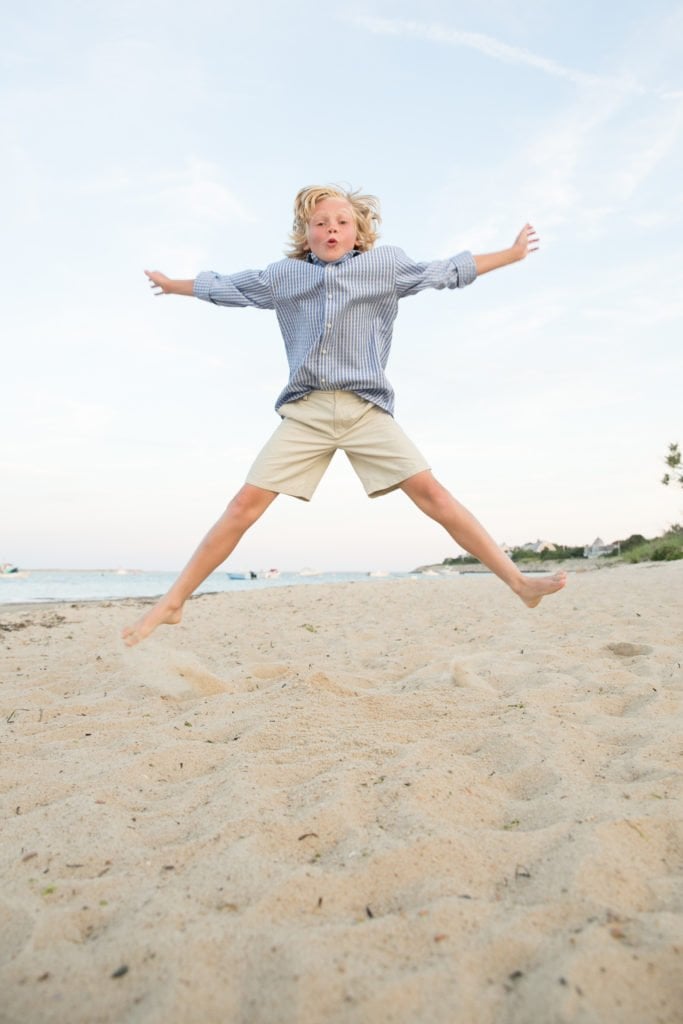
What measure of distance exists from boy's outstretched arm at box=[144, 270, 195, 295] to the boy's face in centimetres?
74

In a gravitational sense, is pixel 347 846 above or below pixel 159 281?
below

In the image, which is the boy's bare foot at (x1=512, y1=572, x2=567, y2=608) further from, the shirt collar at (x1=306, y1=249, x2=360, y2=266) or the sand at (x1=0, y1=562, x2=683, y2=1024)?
the shirt collar at (x1=306, y1=249, x2=360, y2=266)

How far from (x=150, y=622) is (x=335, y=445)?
4.34 ft

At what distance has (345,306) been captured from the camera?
365cm

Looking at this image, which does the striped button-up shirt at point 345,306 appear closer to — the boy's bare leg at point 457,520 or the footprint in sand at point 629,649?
the boy's bare leg at point 457,520

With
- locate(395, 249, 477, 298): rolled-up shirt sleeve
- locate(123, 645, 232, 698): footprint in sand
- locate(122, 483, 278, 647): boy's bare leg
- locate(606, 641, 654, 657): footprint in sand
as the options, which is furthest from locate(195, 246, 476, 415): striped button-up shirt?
locate(606, 641, 654, 657): footprint in sand

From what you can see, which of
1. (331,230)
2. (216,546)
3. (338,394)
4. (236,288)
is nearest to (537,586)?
(338,394)

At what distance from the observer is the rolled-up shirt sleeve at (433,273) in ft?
12.3

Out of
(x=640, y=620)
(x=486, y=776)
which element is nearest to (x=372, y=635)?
(x=640, y=620)

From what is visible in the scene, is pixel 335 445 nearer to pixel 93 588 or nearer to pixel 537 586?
pixel 537 586

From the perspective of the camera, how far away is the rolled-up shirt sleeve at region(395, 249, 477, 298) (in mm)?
3744

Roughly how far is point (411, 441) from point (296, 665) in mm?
1729

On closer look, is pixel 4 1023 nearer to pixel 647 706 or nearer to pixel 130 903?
pixel 130 903

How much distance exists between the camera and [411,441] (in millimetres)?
3758
